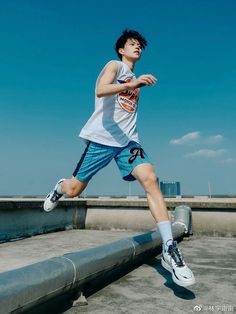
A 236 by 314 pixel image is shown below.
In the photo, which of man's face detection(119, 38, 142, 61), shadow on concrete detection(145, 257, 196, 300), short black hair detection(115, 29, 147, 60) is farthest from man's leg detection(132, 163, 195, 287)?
short black hair detection(115, 29, 147, 60)

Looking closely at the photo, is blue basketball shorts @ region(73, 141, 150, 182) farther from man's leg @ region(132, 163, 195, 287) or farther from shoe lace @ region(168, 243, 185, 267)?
shoe lace @ region(168, 243, 185, 267)

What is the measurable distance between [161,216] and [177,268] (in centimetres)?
50

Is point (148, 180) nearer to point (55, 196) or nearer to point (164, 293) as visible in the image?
point (164, 293)

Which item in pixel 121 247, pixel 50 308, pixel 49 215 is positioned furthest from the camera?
pixel 49 215

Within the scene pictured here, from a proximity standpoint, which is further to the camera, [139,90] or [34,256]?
[34,256]

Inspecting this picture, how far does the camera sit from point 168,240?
2773 millimetres

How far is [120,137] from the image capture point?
3.15 m

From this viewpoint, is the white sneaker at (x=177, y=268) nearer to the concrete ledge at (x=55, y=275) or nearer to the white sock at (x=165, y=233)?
the white sock at (x=165, y=233)

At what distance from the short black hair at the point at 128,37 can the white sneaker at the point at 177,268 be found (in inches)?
85.3

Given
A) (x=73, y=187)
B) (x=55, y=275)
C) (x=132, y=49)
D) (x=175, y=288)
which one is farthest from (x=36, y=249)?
(x=132, y=49)

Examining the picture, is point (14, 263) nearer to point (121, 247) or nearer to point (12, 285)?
point (121, 247)

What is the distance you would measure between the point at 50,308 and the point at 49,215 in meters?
4.80

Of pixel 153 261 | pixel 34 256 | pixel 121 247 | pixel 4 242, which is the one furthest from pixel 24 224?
pixel 121 247

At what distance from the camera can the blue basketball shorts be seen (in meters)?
3.08
